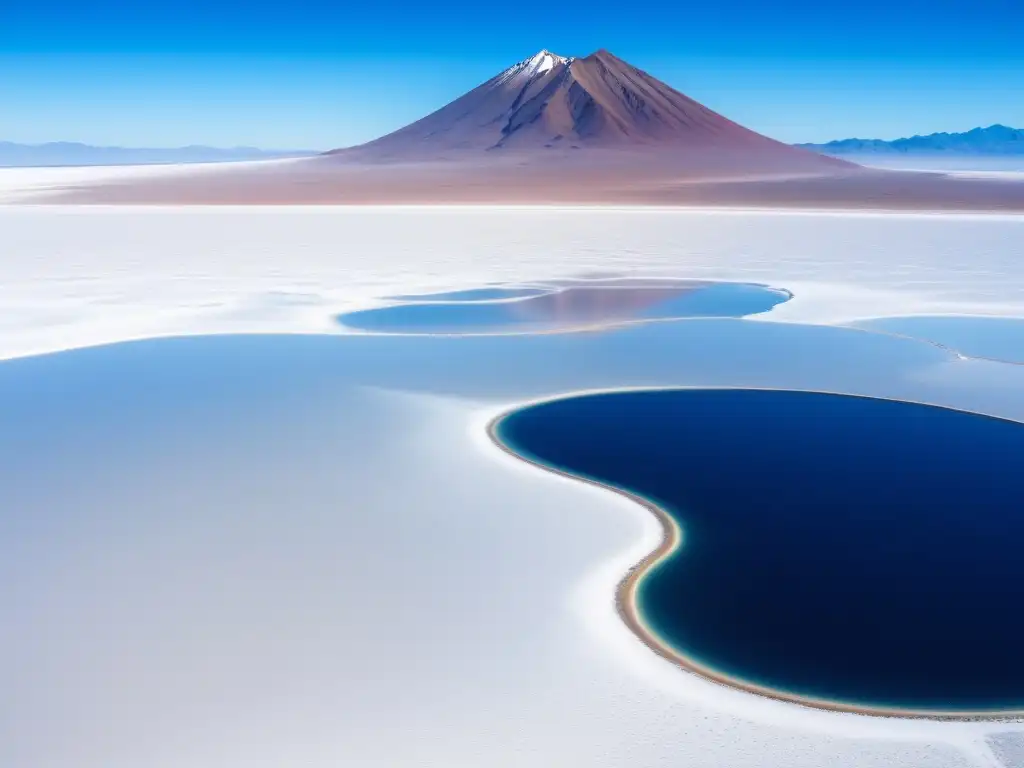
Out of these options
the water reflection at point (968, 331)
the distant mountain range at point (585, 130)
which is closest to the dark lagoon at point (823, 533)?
the water reflection at point (968, 331)

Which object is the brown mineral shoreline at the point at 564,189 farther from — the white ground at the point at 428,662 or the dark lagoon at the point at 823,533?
the white ground at the point at 428,662

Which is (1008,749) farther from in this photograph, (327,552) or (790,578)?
(327,552)

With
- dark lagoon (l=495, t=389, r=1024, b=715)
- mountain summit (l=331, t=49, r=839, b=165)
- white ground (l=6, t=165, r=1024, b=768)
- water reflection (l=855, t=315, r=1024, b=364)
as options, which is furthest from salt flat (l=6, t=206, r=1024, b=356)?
mountain summit (l=331, t=49, r=839, b=165)

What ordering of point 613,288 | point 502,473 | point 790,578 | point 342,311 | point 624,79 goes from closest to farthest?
point 790,578 < point 502,473 < point 342,311 < point 613,288 < point 624,79

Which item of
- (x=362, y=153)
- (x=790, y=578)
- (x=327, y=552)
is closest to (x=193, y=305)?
(x=327, y=552)

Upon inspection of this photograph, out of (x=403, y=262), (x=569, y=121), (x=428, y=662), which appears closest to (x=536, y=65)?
(x=569, y=121)
